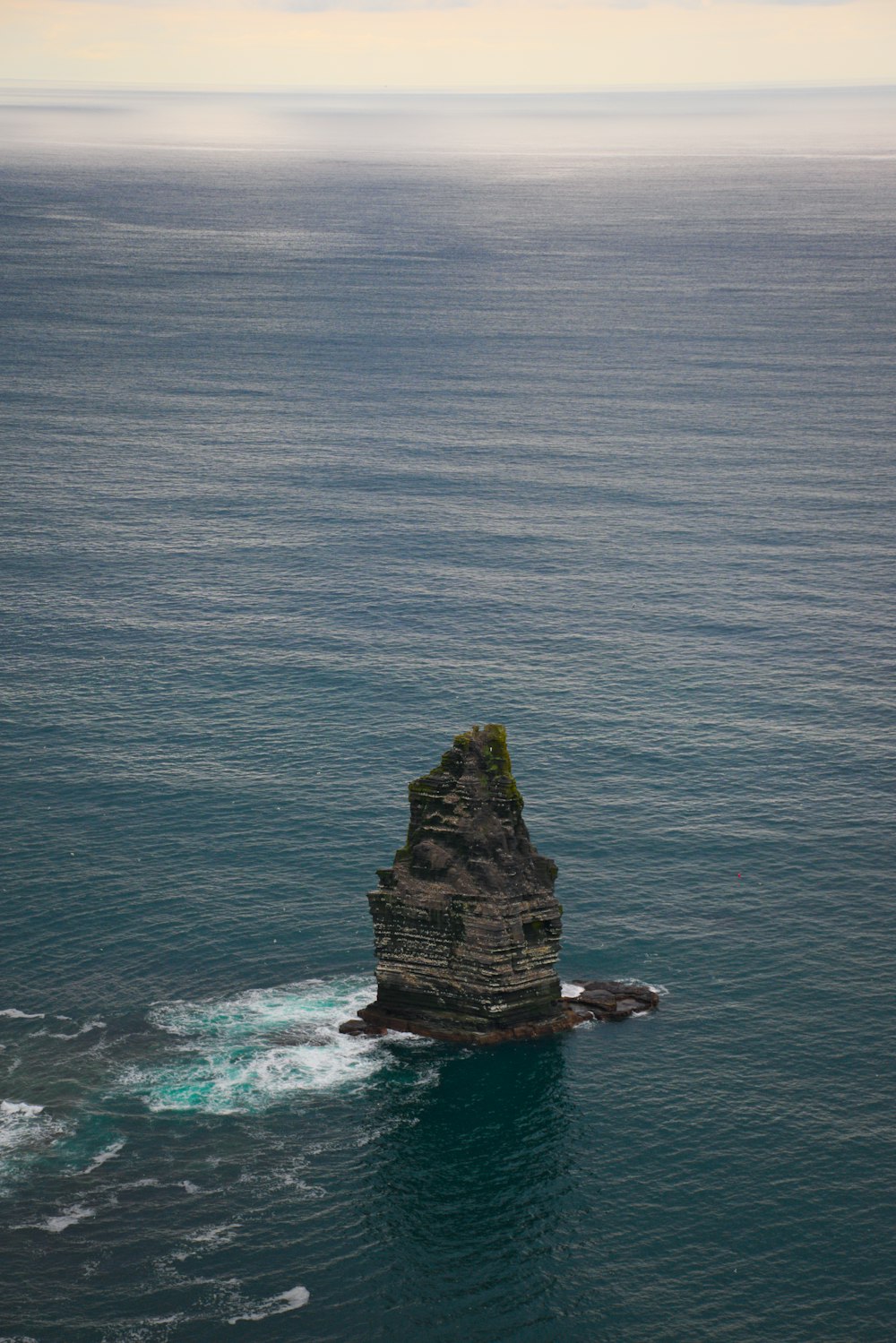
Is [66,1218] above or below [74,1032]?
below

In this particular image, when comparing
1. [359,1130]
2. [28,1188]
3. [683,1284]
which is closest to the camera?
[683,1284]

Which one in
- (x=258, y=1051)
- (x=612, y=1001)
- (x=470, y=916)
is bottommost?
(x=258, y=1051)

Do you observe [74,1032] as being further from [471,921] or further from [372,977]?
[471,921]

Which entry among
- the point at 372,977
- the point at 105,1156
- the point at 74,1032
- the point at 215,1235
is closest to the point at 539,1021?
the point at 372,977

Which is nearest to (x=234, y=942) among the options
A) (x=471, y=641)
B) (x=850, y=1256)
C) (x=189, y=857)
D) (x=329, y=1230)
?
(x=189, y=857)

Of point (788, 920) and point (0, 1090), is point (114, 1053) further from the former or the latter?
point (788, 920)

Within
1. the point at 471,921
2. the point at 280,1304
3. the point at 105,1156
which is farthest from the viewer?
the point at 471,921
